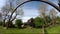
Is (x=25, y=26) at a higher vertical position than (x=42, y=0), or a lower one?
lower

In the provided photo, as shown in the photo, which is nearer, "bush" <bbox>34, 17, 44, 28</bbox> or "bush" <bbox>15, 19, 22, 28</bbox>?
"bush" <bbox>15, 19, 22, 28</bbox>

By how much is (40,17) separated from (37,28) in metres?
1.36

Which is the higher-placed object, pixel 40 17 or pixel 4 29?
pixel 40 17

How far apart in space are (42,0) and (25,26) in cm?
1555

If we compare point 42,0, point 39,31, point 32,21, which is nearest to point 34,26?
point 32,21

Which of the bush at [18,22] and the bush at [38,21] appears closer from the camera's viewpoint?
the bush at [18,22]

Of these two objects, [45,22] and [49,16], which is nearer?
[49,16]

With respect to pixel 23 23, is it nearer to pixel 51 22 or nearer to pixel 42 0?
pixel 51 22

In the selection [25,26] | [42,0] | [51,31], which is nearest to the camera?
[42,0]

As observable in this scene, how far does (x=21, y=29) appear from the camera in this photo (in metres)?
17.2

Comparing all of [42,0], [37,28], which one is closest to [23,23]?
[37,28]

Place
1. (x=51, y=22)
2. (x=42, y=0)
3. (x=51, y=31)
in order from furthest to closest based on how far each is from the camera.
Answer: (x=51, y=22) < (x=51, y=31) < (x=42, y=0)

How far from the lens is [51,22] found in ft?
54.6

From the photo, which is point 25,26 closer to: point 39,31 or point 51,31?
point 39,31
